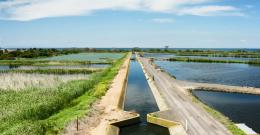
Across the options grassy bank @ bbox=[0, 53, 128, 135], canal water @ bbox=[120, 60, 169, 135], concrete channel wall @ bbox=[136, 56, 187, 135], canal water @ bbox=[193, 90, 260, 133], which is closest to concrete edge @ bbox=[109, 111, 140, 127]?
canal water @ bbox=[120, 60, 169, 135]

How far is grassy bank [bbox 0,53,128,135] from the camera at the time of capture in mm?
26500

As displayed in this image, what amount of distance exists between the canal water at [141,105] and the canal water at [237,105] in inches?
337

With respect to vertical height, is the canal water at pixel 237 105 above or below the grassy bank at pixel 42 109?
below

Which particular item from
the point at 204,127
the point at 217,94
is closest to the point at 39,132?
the point at 204,127

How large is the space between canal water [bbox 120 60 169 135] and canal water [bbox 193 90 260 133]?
8570 millimetres

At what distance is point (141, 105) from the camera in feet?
136

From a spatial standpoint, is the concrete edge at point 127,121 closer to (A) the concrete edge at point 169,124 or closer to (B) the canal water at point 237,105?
(A) the concrete edge at point 169,124

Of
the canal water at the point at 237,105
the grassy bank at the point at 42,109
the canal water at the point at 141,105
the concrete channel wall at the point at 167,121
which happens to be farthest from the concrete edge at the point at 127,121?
the canal water at the point at 237,105

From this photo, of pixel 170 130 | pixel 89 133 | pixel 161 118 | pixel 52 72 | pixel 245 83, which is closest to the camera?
pixel 89 133

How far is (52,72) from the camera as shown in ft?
257

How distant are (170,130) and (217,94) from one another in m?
23.1

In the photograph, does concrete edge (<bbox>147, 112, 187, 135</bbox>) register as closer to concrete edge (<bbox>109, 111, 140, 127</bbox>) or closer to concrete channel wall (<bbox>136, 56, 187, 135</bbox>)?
concrete channel wall (<bbox>136, 56, 187, 135</bbox>)

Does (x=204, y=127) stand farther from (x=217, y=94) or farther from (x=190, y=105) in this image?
(x=217, y=94)

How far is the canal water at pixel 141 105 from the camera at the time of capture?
98.7 ft
